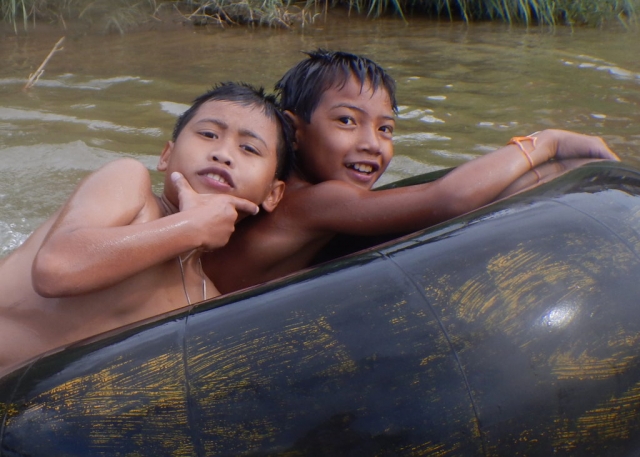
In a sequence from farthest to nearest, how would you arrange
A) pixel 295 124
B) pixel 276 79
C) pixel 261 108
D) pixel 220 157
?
pixel 276 79, pixel 295 124, pixel 261 108, pixel 220 157

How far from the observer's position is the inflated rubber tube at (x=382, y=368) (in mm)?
1540

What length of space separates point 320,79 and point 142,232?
3.52 ft

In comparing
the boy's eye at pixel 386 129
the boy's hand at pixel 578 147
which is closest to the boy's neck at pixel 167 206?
the boy's eye at pixel 386 129

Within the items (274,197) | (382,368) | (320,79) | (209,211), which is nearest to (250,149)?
(274,197)

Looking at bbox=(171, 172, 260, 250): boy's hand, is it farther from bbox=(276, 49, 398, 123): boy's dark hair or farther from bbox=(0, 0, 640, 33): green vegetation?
bbox=(0, 0, 640, 33): green vegetation

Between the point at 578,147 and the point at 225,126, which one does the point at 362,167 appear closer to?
the point at 225,126

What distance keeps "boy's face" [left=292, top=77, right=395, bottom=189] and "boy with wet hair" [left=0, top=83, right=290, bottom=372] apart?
0.60 ft

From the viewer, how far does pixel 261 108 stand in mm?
2473

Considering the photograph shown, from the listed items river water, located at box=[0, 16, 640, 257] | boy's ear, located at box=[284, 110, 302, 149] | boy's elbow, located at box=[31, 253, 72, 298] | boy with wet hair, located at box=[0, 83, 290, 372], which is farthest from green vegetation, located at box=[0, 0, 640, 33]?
boy's elbow, located at box=[31, 253, 72, 298]

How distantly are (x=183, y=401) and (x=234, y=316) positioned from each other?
0.21 metres

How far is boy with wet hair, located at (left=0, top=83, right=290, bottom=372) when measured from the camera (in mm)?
1892

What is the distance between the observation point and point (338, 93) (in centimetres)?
269

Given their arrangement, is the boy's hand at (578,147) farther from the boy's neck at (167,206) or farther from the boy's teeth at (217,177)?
the boy's neck at (167,206)

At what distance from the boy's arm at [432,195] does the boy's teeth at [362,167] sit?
22cm
